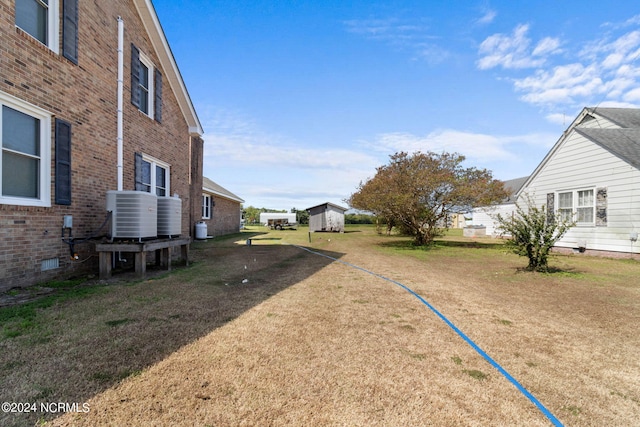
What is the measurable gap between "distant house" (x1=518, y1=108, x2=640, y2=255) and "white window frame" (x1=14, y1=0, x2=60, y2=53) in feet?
50.0

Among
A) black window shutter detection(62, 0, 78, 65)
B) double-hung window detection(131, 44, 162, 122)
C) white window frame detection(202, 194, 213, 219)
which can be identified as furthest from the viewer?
white window frame detection(202, 194, 213, 219)

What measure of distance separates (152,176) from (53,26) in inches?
170

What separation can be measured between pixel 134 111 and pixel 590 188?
51.4 ft

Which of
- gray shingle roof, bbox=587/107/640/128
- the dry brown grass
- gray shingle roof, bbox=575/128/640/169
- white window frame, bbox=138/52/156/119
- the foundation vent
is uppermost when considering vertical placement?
gray shingle roof, bbox=587/107/640/128

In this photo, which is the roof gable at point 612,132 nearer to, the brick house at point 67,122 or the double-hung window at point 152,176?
the double-hung window at point 152,176

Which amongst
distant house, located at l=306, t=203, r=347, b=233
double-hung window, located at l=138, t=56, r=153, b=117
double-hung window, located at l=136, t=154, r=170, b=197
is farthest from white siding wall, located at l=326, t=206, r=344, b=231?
double-hung window, located at l=138, t=56, r=153, b=117

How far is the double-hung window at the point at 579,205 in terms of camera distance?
11.8m

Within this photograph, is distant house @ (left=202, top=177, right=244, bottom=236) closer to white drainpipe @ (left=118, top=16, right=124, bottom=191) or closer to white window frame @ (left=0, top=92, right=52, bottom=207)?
white drainpipe @ (left=118, top=16, right=124, bottom=191)

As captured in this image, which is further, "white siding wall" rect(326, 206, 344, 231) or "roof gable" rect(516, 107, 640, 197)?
"white siding wall" rect(326, 206, 344, 231)

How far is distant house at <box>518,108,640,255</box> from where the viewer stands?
1045cm

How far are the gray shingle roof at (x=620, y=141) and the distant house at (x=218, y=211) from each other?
18206 mm

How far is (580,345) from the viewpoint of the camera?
11.4 ft

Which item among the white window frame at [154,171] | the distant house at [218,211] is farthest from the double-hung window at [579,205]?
the distant house at [218,211]

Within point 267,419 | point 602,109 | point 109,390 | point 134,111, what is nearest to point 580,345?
point 267,419
